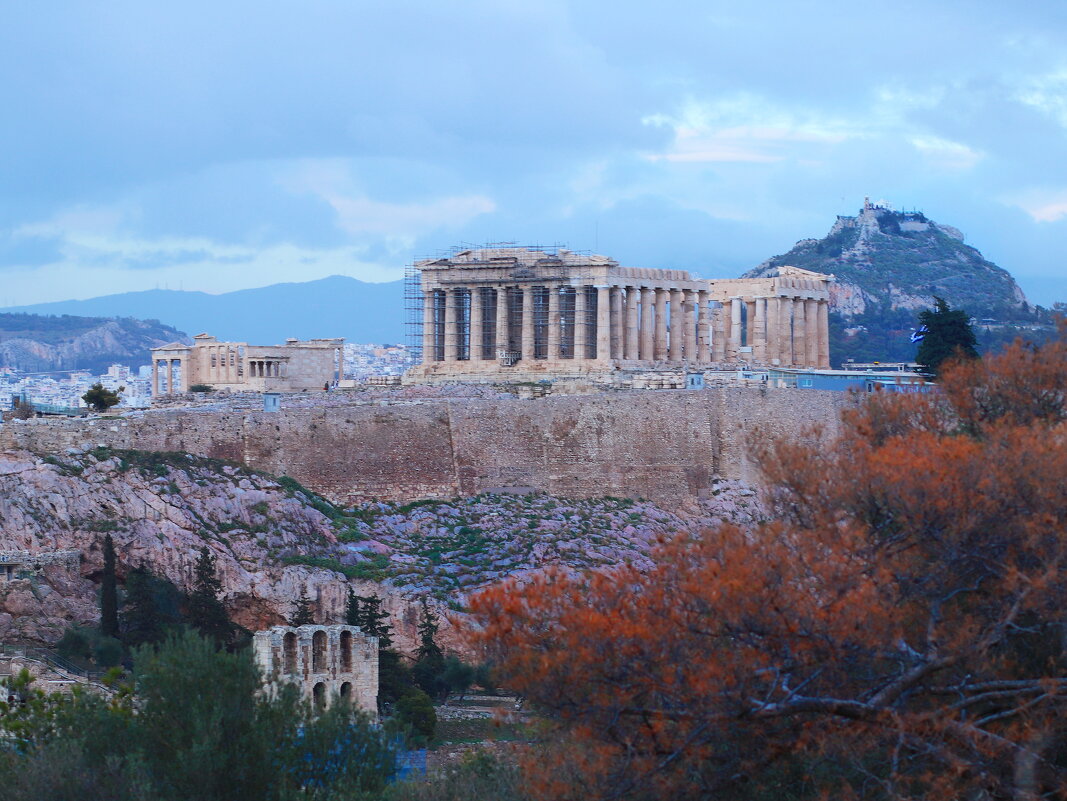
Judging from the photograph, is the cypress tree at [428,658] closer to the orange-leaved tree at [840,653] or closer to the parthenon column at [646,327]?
the orange-leaved tree at [840,653]

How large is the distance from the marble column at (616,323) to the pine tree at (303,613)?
63.9 feet

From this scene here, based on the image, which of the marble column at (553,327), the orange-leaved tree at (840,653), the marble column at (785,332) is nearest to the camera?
the orange-leaved tree at (840,653)

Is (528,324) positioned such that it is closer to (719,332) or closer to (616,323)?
(616,323)

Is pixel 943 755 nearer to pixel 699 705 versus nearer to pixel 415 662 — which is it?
pixel 699 705

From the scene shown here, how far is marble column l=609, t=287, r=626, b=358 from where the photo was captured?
53.6 m

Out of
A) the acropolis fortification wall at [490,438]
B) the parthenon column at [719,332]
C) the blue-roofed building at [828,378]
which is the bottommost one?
the acropolis fortification wall at [490,438]

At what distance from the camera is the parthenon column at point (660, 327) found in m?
55.7

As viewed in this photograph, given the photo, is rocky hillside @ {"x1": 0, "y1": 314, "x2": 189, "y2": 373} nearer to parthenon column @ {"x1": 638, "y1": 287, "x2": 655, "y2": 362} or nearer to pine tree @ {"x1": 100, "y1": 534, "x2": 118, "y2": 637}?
parthenon column @ {"x1": 638, "y1": 287, "x2": 655, "y2": 362}

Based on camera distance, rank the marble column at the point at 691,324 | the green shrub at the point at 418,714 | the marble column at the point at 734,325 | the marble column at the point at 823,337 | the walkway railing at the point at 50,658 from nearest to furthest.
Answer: the walkway railing at the point at 50,658 < the green shrub at the point at 418,714 < the marble column at the point at 691,324 < the marble column at the point at 734,325 < the marble column at the point at 823,337

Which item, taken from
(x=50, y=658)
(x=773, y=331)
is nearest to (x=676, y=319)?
(x=773, y=331)

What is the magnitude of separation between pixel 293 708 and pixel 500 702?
1065 cm

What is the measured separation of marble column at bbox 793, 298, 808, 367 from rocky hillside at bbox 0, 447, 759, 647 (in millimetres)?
17874

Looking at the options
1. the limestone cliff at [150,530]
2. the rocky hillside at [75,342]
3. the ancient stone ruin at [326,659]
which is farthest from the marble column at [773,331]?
the rocky hillside at [75,342]

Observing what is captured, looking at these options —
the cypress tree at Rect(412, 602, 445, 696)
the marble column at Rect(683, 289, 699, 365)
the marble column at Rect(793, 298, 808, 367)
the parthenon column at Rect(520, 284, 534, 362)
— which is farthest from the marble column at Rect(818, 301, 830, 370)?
the cypress tree at Rect(412, 602, 445, 696)
